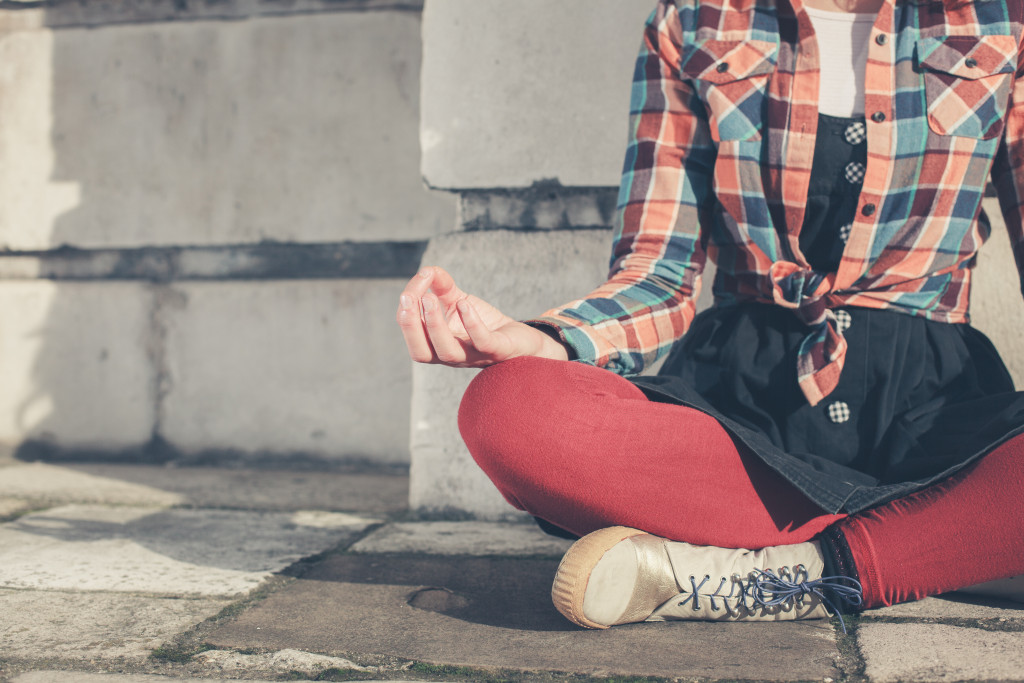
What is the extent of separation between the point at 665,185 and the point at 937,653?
2.57 ft

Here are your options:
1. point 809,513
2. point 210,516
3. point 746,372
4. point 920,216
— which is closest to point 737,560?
point 809,513

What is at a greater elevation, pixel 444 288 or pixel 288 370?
pixel 444 288

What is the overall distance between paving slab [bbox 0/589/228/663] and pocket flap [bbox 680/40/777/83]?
1.13 m

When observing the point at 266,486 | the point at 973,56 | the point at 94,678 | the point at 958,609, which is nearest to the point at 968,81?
the point at 973,56

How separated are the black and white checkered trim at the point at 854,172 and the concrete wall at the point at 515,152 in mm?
614

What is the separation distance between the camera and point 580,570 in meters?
1.12

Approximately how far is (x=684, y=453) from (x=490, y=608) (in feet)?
1.31

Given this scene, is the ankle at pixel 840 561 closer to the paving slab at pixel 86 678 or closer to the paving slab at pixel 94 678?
the paving slab at pixel 94 678

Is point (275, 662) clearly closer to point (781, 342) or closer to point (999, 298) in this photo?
point (781, 342)

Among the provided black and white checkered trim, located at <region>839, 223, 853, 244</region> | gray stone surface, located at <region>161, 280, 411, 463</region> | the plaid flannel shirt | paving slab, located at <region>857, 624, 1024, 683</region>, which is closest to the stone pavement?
paving slab, located at <region>857, 624, 1024, 683</region>

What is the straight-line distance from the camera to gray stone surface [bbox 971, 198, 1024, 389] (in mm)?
1808

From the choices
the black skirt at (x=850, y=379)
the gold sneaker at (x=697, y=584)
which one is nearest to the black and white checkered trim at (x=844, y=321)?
the black skirt at (x=850, y=379)

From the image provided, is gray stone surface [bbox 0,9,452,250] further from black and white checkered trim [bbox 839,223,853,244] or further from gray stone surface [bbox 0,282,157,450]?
black and white checkered trim [bbox 839,223,853,244]

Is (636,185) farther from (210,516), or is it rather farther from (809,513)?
(210,516)
